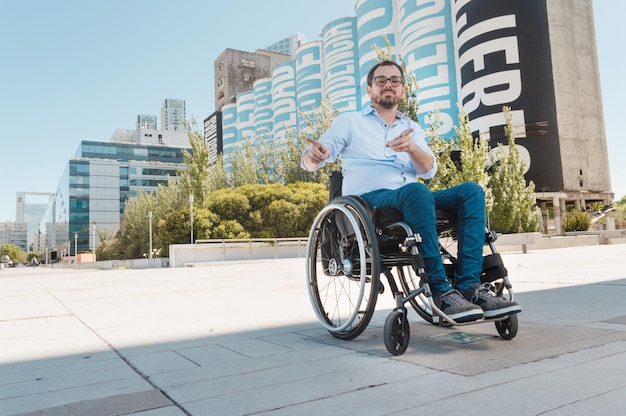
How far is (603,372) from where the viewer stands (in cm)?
177

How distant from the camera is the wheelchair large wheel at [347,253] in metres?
2.36

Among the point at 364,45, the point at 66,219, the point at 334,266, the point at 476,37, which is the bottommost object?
the point at 334,266

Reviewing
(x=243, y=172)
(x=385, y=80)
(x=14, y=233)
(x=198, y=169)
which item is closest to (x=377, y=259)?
(x=385, y=80)

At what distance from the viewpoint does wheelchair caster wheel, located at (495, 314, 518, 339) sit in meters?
2.43

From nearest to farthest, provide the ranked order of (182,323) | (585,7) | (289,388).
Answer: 1. (289,388)
2. (182,323)
3. (585,7)

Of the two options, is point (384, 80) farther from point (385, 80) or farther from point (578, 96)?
point (578, 96)

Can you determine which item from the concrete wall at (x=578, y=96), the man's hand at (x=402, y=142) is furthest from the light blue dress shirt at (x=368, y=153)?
the concrete wall at (x=578, y=96)

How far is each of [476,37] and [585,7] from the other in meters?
12.9

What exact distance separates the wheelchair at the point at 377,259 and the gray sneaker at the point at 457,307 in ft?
0.11

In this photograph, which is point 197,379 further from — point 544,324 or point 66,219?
point 66,219

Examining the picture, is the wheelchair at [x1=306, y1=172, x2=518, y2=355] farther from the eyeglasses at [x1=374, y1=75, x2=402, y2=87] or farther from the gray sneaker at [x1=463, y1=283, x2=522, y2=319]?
the eyeglasses at [x1=374, y1=75, x2=402, y2=87]

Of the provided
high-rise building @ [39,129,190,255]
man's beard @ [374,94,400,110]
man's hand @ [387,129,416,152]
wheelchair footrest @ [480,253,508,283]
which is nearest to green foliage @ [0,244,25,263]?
high-rise building @ [39,129,190,255]

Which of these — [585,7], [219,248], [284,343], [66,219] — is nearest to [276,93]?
[585,7]

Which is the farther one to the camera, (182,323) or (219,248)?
(219,248)
